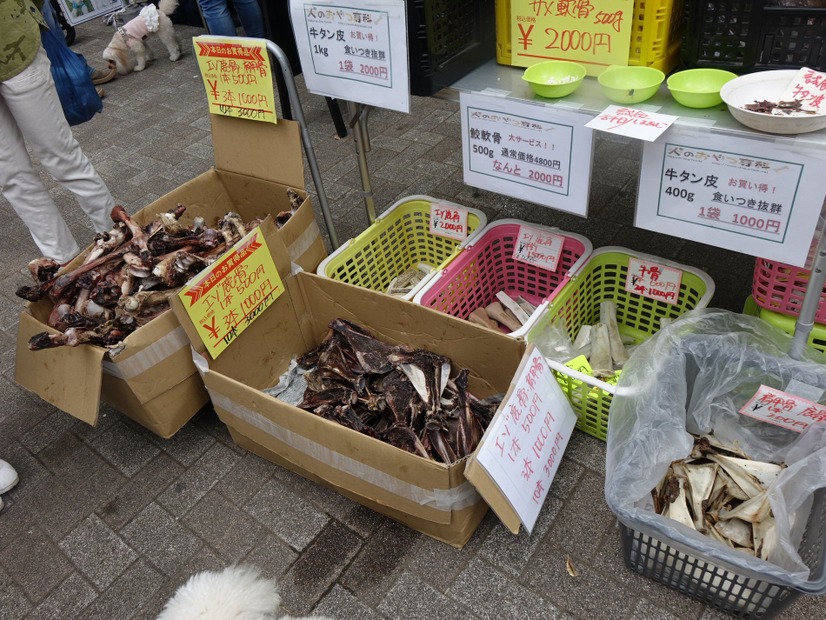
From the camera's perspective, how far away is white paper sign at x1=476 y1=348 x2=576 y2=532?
1.71 meters

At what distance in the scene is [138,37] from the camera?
5.93 m

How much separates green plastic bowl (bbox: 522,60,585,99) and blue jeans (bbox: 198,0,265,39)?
11.0 feet

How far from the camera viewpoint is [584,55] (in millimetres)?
1891

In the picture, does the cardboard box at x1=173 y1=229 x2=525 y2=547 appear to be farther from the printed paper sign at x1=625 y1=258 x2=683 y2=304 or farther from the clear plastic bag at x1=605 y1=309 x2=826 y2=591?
the printed paper sign at x1=625 y1=258 x2=683 y2=304

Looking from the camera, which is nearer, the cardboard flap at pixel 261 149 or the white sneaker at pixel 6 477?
the white sneaker at pixel 6 477

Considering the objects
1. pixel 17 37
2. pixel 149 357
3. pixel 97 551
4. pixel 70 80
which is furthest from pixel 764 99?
pixel 70 80

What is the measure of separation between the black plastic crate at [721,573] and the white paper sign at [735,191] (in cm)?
68

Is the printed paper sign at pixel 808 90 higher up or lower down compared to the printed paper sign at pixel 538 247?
higher up

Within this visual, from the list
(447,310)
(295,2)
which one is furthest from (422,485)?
(295,2)

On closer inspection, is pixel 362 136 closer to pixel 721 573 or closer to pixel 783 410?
pixel 783 410

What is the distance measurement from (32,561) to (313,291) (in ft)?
4.49

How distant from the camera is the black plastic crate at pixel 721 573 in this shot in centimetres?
152

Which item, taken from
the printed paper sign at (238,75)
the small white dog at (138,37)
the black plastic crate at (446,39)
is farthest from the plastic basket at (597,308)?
the small white dog at (138,37)

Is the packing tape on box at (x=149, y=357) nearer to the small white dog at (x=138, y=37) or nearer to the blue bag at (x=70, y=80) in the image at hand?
the blue bag at (x=70, y=80)
